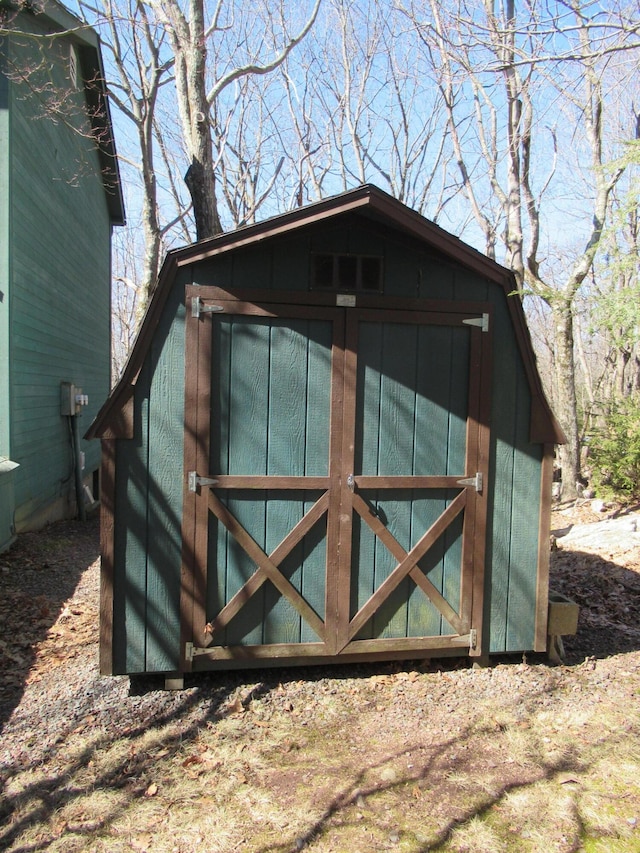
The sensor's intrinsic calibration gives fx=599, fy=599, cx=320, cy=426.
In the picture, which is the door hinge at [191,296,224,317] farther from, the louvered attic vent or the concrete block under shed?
the concrete block under shed

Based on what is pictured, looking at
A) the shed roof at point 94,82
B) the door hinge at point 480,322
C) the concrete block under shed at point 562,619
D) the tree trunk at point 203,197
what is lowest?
the concrete block under shed at point 562,619

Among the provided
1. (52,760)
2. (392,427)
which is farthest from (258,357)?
(52,760)

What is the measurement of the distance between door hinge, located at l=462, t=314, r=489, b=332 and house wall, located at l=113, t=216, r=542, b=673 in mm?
95

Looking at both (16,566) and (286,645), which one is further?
(16,566)

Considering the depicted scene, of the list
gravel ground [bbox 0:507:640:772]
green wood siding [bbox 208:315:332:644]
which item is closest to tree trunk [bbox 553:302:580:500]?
gravel ground [bbox 0:507:640:772]

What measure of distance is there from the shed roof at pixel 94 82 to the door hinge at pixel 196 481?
631 cm

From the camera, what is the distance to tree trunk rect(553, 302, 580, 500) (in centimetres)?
964

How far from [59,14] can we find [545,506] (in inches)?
344

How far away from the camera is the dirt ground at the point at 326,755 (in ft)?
8.87

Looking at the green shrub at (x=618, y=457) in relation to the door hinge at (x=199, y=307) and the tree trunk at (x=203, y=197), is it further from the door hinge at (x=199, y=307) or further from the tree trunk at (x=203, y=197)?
the door hinge at (x=199, y=307)

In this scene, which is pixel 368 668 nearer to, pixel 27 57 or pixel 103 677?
pixel 103 677

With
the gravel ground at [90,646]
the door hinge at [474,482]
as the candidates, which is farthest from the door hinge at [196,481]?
the door hinge at [474,482]

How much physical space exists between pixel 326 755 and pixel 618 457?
26.9 ft

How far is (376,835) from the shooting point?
106 inches
